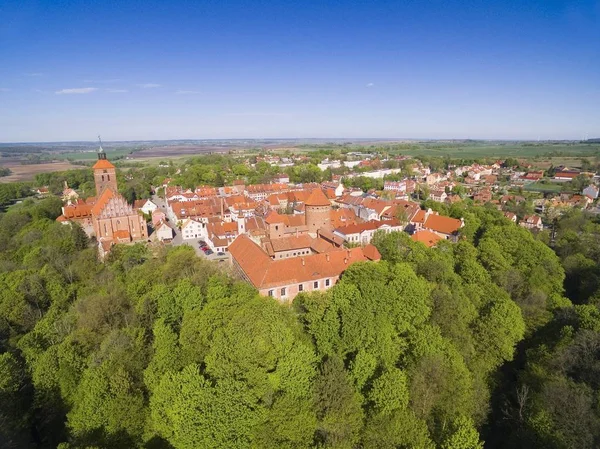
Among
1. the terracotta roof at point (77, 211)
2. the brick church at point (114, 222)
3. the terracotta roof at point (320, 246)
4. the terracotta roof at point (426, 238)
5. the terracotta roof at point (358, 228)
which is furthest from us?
the terracotta roof at point (77, 211)

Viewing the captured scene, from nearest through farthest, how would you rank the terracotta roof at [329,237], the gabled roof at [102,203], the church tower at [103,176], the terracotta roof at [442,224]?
the terracotta roof at [329,237] < the gabled roof at [102,203] < the terracotta roof at [442,224] < the church tower at [103,176]

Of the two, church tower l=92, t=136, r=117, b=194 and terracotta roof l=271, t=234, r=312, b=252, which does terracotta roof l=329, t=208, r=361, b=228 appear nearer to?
terracotta roof l=271, t=234, r=312, b=252

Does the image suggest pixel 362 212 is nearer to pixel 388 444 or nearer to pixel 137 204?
pixel 137 204

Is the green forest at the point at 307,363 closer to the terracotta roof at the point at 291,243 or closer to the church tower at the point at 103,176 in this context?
the terracotta roof at the point at 291,243

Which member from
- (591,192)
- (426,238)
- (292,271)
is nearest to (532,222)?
(426,238)

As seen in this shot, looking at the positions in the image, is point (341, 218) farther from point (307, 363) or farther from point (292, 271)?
point (307, 363)

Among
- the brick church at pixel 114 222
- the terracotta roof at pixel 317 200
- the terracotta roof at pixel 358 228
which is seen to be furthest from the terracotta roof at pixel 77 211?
the terracotta roof at pixel 358 228
